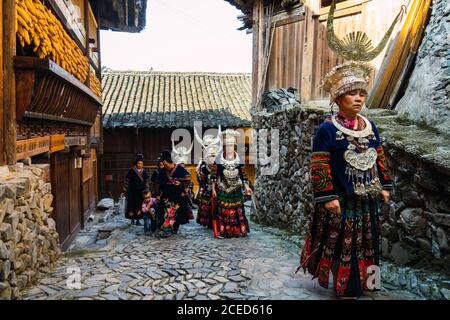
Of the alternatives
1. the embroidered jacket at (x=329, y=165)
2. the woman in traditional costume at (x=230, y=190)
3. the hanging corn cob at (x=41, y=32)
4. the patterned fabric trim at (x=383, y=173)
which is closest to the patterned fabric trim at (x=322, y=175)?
the embroidered jacket at (x=329, y=165)

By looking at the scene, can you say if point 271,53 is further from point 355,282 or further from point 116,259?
point 355,282

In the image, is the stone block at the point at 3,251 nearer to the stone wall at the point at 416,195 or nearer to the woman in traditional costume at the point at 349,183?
the woman in traditional costume at the point at 349,183

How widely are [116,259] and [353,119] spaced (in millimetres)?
3913

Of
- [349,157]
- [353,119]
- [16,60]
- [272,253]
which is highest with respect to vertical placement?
[16,60]

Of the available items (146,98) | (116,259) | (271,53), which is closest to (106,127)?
(146,98)

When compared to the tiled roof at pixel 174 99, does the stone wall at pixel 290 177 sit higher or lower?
lower

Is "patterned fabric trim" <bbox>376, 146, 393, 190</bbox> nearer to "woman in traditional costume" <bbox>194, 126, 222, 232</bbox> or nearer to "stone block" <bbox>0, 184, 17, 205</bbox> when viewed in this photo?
"stone block" <bbox>0, 184, 17, 205</bbox>

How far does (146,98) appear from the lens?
18109 mm


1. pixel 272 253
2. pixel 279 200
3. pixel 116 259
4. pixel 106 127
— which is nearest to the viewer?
pixel 116 259

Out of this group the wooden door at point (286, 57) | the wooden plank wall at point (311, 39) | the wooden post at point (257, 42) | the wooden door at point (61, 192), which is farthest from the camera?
the wooden post at point (257, 42)

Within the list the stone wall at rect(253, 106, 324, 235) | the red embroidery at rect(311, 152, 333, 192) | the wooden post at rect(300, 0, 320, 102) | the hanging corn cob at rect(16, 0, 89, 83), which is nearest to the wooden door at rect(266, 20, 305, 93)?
the wooden post at rect(300, 0, 320, 102)

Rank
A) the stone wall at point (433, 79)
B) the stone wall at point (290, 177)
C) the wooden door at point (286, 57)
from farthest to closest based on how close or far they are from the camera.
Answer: the wooden door at point (286, 57)
the stone wall at point (290, 177)
the stone wall at point (433, 79)

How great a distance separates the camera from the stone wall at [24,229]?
3424 mm

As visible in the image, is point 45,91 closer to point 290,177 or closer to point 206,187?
point 206,187
